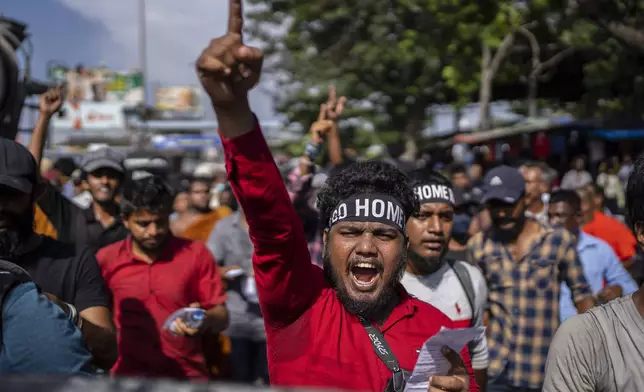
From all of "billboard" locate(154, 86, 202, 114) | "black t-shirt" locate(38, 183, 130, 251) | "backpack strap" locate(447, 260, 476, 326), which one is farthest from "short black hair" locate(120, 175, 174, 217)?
"billboard" locate(154, 86, 202, 114)

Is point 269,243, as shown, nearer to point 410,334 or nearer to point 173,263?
point 410,334

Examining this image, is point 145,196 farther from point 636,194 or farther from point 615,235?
point 615,235

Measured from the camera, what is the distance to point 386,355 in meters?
2.49

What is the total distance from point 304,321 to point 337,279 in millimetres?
198

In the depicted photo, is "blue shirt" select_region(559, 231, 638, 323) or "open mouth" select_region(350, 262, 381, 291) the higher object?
"open mouth" select_region(350, 262, 381, 291)

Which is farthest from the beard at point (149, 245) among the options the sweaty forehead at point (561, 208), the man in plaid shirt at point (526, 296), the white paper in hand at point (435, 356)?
the sweaty forehead at point (561, 208)

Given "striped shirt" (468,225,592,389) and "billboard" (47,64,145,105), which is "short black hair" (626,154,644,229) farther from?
"billboard" (47,64,145,105)

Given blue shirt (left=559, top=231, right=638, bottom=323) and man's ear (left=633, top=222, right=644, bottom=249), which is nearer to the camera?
man's ear (left=633, top=222, right=644, bottom=249)

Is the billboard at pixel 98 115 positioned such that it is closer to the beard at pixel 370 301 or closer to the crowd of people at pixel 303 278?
the crowd of people at pixel 303 278

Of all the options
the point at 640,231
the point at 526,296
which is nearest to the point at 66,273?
the point at 640,231

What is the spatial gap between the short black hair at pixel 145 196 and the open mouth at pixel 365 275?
7.65 ft

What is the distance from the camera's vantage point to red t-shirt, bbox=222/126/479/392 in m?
2.25

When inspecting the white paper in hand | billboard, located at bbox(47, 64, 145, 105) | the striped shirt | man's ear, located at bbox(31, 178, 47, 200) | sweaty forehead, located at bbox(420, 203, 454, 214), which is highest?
billboard, located at bbox(47, 64, 145, 105)

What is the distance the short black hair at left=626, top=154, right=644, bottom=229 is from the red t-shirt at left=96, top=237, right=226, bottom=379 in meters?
2.81
